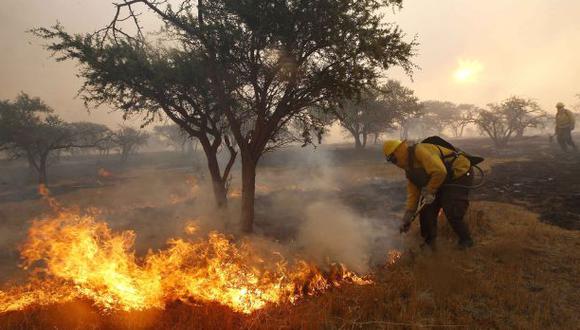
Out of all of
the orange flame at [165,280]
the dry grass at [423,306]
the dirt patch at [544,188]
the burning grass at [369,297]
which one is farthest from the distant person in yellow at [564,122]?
the orange flame at [165,280]

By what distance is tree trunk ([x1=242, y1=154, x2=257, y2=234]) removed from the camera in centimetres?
863

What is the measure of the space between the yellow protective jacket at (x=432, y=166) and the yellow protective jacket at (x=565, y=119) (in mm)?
15165

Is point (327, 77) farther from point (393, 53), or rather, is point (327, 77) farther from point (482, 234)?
point (482, 234)

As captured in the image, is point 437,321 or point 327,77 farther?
point 327,77

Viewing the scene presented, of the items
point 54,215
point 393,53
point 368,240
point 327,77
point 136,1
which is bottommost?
point 54,215

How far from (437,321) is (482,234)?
3.89 meters

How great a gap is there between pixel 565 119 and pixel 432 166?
16485 mm

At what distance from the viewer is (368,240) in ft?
24.6

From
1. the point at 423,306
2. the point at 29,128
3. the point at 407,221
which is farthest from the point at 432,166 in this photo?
the point at 29,128

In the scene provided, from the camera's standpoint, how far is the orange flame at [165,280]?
4.66 meters

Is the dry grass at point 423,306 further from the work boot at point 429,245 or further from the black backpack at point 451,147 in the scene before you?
the black backpack at point 451,147

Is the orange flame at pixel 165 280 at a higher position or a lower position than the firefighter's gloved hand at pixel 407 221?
lower

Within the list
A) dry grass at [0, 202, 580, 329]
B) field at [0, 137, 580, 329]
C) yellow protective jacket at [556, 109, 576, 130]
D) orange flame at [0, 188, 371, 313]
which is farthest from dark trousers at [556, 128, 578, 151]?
orange flame at [0, 188, 371, 313]

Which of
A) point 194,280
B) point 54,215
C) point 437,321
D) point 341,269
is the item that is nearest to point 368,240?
point 341,269
